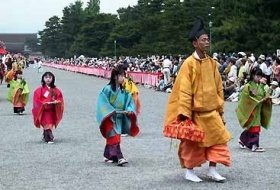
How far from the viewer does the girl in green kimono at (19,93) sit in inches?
714

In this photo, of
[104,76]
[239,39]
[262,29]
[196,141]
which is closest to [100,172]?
[196,141]

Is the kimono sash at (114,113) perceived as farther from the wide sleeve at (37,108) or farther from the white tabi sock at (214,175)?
the wide sleeve at (37,108)

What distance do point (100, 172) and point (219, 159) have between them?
1.80 meters

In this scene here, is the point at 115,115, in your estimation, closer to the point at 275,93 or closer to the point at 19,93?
the point at 19,93

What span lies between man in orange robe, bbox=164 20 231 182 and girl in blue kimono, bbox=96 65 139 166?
1668mm

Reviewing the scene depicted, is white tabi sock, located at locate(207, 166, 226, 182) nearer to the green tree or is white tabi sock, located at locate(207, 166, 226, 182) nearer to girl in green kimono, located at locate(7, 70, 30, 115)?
girl in green kimono, located at locate(7, 70, 30, 115)

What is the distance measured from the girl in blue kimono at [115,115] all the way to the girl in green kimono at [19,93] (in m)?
8.98

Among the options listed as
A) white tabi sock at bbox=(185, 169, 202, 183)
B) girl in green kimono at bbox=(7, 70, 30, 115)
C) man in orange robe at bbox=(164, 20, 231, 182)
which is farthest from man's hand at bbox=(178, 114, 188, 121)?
girl in green kimono at bbox=(7, 70, 30, 115)

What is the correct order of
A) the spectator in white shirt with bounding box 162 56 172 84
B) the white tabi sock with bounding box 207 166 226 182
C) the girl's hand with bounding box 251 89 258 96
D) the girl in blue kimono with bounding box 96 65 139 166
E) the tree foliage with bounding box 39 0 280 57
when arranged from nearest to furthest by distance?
the white tabi sock with bounding box 207 166 226 182, the girl in blue kimono with bounding box 96 65 139 166, the girl's hand with bounding box 251 89 258 96, the spectator in white shirt with bounding box 162 56 172 84, the tree foliage with bounding box 39 0 280 57

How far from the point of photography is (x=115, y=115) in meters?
9.46

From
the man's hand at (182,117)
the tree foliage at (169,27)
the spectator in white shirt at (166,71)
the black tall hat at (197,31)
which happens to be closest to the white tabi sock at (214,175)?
the man's hand at (182,117)

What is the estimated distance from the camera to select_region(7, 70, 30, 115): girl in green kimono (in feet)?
59.5

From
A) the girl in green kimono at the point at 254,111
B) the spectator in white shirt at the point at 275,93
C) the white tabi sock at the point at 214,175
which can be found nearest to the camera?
the white tabi sock at the point at 214,175

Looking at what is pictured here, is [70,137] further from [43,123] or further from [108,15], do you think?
[108,15]
